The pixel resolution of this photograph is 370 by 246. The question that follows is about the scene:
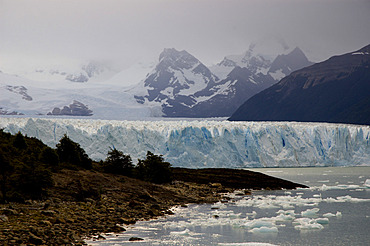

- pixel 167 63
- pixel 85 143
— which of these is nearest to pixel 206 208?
pixel 85 143

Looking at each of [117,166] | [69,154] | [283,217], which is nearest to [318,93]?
[117,166]

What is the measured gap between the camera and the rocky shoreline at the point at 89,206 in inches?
564

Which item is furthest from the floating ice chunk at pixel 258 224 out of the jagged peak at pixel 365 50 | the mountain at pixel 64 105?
the jagged peak at pixel 365 50

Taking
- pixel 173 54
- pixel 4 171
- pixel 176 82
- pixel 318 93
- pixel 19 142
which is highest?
pixel 173 54

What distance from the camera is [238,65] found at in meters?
187

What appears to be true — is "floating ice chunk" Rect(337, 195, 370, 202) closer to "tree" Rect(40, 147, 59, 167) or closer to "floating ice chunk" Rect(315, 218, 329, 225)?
"floating ice chunk" Rect(315, 218, 329, 225)

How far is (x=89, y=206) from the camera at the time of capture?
66.3 ft

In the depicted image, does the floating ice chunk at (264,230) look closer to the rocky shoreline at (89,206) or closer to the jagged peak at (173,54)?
the rocky shoreline at (89,206)

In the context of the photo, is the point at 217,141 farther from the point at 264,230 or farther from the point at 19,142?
the point at 264,230

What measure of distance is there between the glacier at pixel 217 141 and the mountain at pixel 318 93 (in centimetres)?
6134

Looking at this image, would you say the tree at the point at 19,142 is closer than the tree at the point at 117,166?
Yes

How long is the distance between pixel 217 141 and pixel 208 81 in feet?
412

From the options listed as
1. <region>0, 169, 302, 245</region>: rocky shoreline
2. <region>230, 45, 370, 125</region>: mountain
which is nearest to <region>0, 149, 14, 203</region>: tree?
<region>0, 169, 302, 245</region>: rocky shoreline

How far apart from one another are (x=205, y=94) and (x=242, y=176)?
12579cm
